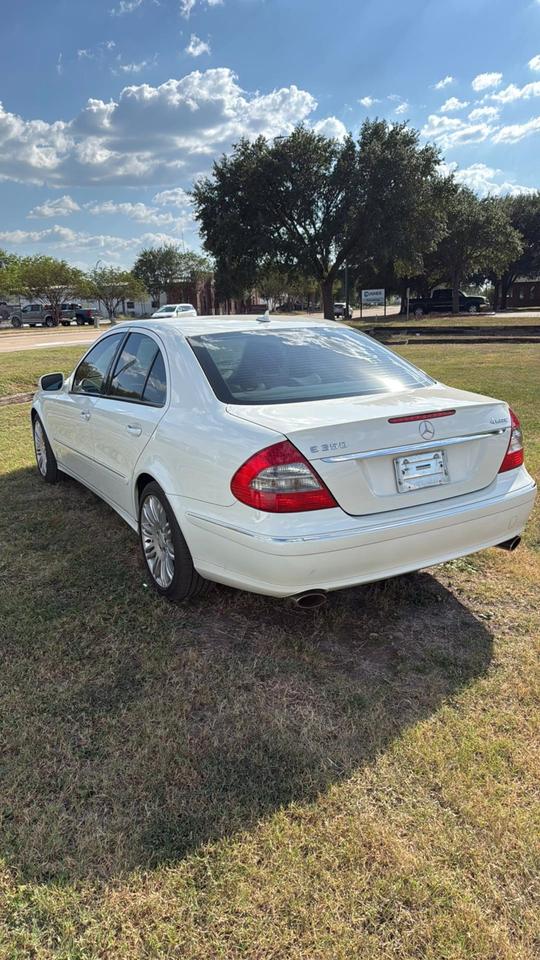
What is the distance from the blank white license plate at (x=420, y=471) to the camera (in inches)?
111

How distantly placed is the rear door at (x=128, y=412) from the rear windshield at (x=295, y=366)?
0.37 metres

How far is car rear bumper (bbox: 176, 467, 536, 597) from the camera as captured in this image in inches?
104

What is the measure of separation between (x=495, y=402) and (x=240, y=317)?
1915 millimetres

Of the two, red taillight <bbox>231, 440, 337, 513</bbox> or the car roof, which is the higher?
the car roof

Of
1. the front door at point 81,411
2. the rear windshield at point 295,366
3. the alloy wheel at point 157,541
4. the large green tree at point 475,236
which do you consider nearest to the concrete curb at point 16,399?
the front door at point 81,411

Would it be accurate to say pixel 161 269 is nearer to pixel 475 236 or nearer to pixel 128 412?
pixel 475 236

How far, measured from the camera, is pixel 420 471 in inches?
113

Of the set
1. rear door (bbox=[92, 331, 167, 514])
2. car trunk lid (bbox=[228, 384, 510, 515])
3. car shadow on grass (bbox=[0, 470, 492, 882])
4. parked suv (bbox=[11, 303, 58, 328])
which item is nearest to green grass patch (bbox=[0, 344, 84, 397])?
rear door (bbox=[92, 331, 167, 514])

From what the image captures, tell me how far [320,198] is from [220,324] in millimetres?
30404

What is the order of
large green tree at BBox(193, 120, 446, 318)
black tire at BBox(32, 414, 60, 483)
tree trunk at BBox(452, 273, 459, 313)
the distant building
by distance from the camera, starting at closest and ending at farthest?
black tire at BBox(32, 414, 60, 483), large green tree at BBox(193, 120, 446, 318), tree trunk at BBox(452, 273, 459, 313), the distant building

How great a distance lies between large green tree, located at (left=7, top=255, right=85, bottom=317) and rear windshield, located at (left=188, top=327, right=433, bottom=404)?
51.4 meters

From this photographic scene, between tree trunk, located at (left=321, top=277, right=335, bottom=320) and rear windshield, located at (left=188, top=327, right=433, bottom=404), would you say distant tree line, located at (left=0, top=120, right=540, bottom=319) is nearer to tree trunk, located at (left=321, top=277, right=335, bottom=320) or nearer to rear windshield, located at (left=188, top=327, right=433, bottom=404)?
tree trunk, located at (left=321, top=277, right=335, bottom=320)

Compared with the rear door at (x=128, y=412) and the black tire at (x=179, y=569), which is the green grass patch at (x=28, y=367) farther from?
the black tire at (x=179, y=569)

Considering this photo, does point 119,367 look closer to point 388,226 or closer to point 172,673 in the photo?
point 172,673
